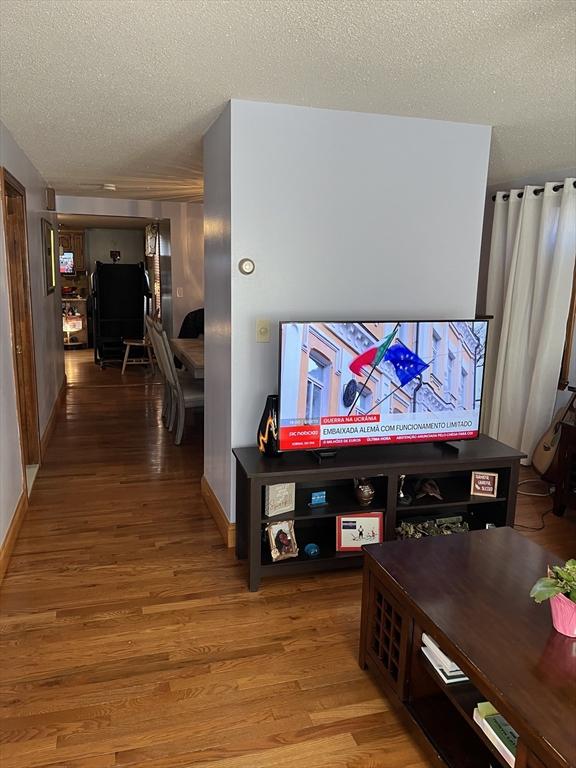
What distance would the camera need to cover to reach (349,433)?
118 inches

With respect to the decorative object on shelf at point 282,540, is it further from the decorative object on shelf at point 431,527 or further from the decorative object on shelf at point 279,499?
the decorative object on shelf at point 431,527

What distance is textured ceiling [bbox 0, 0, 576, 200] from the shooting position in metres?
1.88

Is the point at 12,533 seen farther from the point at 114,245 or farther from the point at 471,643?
the point at 114,245

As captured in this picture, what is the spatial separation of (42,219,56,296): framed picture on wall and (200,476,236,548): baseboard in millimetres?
2936

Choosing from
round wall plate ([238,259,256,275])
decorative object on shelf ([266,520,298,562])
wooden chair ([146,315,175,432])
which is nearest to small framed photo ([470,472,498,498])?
decorative object on shelf ([266,520,298,562])

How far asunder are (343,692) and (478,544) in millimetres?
762

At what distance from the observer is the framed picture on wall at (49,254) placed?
5.60m

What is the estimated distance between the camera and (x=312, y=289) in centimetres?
316

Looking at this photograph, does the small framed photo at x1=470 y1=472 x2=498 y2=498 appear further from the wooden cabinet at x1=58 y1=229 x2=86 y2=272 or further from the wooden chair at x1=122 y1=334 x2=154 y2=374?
the wooden cabinet at x1=58 y1=229 x2=86 y2=272

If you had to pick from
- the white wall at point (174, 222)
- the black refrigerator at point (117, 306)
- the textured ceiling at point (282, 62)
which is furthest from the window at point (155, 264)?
the textured ceiling at point (282, 62)

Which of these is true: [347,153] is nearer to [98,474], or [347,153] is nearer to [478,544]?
[478,544]

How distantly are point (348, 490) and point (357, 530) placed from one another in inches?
10.4

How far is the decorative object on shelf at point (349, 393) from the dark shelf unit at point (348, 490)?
0.28 metres

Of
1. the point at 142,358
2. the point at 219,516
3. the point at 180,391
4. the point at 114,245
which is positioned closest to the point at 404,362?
the point at 219,516
